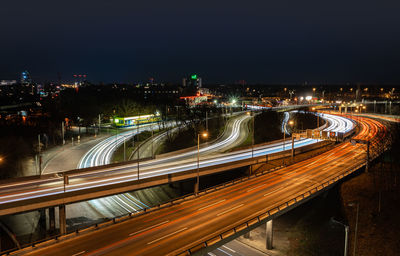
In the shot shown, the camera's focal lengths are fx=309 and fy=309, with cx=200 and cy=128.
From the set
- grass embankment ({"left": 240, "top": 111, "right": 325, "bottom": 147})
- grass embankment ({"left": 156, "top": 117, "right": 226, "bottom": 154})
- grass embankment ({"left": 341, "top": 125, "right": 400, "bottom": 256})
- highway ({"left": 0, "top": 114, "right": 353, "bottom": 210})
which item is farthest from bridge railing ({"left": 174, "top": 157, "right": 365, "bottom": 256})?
grass embankment ({"left": 156, "top": 117, "right": 226, "bottom": 154})

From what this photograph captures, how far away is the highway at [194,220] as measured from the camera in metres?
17.9

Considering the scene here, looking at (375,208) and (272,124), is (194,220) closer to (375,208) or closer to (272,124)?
(375,208)

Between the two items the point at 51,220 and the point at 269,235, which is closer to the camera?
the point at 269,235

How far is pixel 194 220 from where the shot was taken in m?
21.5

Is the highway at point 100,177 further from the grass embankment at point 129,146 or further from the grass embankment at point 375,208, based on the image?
the grass embankment at point 375,208

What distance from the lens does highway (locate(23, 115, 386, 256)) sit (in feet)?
58.7

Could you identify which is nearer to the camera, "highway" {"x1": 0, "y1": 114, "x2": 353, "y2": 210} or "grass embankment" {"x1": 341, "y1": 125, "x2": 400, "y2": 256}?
"grass embankment" {"x1": 341, "y1": 125, "x2": 400, "y2": 256}

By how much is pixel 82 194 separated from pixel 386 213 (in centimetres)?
2775

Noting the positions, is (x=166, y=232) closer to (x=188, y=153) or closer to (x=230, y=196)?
(x=230, y=196)

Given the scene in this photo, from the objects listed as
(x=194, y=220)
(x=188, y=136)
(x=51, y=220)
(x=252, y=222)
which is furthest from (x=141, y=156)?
(x=252, y=222)

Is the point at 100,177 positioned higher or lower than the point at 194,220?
higher

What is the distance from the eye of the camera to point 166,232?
19.8m

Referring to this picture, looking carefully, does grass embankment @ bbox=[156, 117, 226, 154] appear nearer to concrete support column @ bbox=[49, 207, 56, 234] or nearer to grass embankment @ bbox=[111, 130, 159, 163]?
grass embankment @ bbox=[111, 130, 159, 163]

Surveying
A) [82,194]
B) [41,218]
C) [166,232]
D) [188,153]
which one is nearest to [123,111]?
[188,153]
